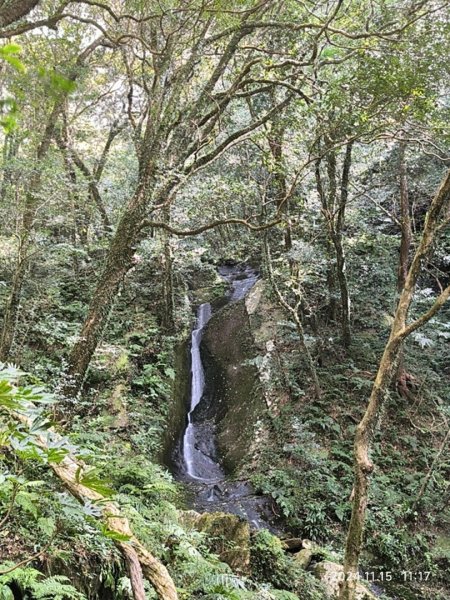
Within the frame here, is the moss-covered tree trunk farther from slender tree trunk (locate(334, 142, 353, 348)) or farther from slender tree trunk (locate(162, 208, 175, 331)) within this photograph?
slender tree trunk (locate(162, 208, 175, 331))

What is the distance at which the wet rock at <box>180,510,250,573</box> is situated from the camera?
202 inches

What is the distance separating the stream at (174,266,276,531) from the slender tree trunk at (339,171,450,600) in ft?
12.0

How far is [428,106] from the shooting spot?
6.63 m

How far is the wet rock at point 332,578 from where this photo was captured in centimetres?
529

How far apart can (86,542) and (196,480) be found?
6.71 m

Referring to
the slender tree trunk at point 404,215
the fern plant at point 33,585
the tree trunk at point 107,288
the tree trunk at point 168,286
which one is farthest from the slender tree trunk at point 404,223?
the fern plant at point 33,585

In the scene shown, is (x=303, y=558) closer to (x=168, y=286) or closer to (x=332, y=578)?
(x=332, y=578)

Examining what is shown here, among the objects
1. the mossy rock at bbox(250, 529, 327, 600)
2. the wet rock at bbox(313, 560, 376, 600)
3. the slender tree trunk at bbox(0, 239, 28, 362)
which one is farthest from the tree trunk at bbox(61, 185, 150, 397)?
the wet rock at bbox(313, 560, 376, 600)

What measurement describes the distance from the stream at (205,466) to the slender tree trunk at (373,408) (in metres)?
3.66

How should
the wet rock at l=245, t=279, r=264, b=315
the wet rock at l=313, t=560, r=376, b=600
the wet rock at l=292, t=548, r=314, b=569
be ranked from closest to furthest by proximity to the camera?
the wet rock at l=313, t=560, r=376, b=600
the wet rock at l=292, t=548, r=314, b=569
the wet rock at l=245, t=279, r=264, b=315

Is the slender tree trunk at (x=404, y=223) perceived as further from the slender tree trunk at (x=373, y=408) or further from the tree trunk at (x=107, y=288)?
the tree trunk at (x=107, y=288)

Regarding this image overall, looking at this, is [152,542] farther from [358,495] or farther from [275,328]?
[275,328]

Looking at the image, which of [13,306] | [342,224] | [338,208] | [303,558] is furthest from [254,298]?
[303,558]

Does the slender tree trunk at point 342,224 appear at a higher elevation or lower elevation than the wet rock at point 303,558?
higher
